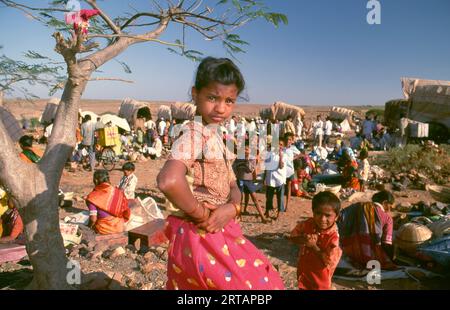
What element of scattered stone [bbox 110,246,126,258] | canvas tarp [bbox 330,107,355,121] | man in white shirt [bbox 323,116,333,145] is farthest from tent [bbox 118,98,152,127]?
scattered stone [bbox 110,246,126,258]

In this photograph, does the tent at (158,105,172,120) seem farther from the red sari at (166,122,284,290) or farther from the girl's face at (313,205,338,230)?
the red sari at (166,122,284,290)

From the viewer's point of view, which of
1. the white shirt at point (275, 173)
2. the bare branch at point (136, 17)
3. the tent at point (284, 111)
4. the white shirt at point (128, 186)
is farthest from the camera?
the tent at point (284, 111)

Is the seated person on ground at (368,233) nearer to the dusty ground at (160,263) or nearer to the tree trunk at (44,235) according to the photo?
the dusty ground at (160,263)

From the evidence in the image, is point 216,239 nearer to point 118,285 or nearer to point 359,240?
point 118,285

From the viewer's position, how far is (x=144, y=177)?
10344 mm

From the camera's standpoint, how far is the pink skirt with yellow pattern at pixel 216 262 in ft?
4.04

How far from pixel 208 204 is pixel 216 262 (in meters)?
0.21

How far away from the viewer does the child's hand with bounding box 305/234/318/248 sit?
8.39ft

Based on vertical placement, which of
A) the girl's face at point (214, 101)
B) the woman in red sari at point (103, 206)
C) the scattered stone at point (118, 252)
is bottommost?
the scattered stone at point (118, 252)

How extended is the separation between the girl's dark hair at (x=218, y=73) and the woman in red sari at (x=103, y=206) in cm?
378

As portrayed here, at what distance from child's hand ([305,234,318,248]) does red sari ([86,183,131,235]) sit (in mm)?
3207

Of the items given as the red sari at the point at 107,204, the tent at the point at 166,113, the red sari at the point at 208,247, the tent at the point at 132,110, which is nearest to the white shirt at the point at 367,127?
the tent at the point at 166,113
